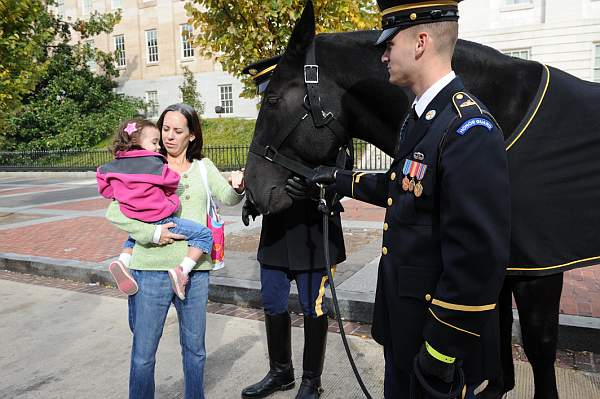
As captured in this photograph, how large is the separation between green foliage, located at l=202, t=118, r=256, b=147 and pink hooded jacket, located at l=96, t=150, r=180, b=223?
1985 cm

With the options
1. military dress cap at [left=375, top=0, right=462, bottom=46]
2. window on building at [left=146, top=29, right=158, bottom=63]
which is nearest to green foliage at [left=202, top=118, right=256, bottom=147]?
window on building at [left=146, top=29, right=158, bottom=63]

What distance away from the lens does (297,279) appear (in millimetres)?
3145

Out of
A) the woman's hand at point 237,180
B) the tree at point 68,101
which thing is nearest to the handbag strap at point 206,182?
the woman's hand at point 237,180

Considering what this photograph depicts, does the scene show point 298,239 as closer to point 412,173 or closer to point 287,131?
point 287,131

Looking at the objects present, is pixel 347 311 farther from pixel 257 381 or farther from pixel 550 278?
pixel 550 278

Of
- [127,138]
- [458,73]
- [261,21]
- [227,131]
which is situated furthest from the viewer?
[227,131]

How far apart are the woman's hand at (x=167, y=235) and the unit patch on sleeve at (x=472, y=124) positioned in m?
1.74

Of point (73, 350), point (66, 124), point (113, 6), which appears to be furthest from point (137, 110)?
point (73, 350)

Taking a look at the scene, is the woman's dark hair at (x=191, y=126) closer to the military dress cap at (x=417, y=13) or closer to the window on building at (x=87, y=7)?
the military dress cap at (x=417, y=13)

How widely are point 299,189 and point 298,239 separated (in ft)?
2.53

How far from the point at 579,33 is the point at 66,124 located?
2465 cm

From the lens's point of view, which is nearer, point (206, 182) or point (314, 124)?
point (314, 124)

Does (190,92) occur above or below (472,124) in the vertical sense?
above

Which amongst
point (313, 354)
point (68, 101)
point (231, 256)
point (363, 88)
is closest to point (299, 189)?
point (363, 88)
